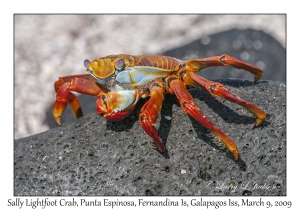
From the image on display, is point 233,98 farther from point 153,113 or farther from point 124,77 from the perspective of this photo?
point 124,77

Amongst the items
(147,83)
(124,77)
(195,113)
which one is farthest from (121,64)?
(195,113)

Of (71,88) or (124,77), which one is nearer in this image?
(124,77)

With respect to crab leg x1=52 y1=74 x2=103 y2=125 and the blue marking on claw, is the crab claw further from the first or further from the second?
crab leg x1=52 y1=74 x2=103 y2=125

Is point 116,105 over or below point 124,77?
below

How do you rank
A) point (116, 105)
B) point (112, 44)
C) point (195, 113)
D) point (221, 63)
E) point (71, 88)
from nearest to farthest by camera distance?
point (195, 113)
point (116, 105)
point (221, 63)
point (71, 88)
point (112, 44)

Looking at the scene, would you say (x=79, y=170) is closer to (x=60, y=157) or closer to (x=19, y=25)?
(x=60, y=157)

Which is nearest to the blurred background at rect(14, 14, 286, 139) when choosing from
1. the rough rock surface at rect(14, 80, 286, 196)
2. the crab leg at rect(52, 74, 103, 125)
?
the crab leg at rect(52, 74, 103, 125)

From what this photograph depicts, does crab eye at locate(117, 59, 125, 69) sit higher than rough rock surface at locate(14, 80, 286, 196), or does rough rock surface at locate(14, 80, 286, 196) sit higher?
crab eye at locate(117, 59, 125, 69)
